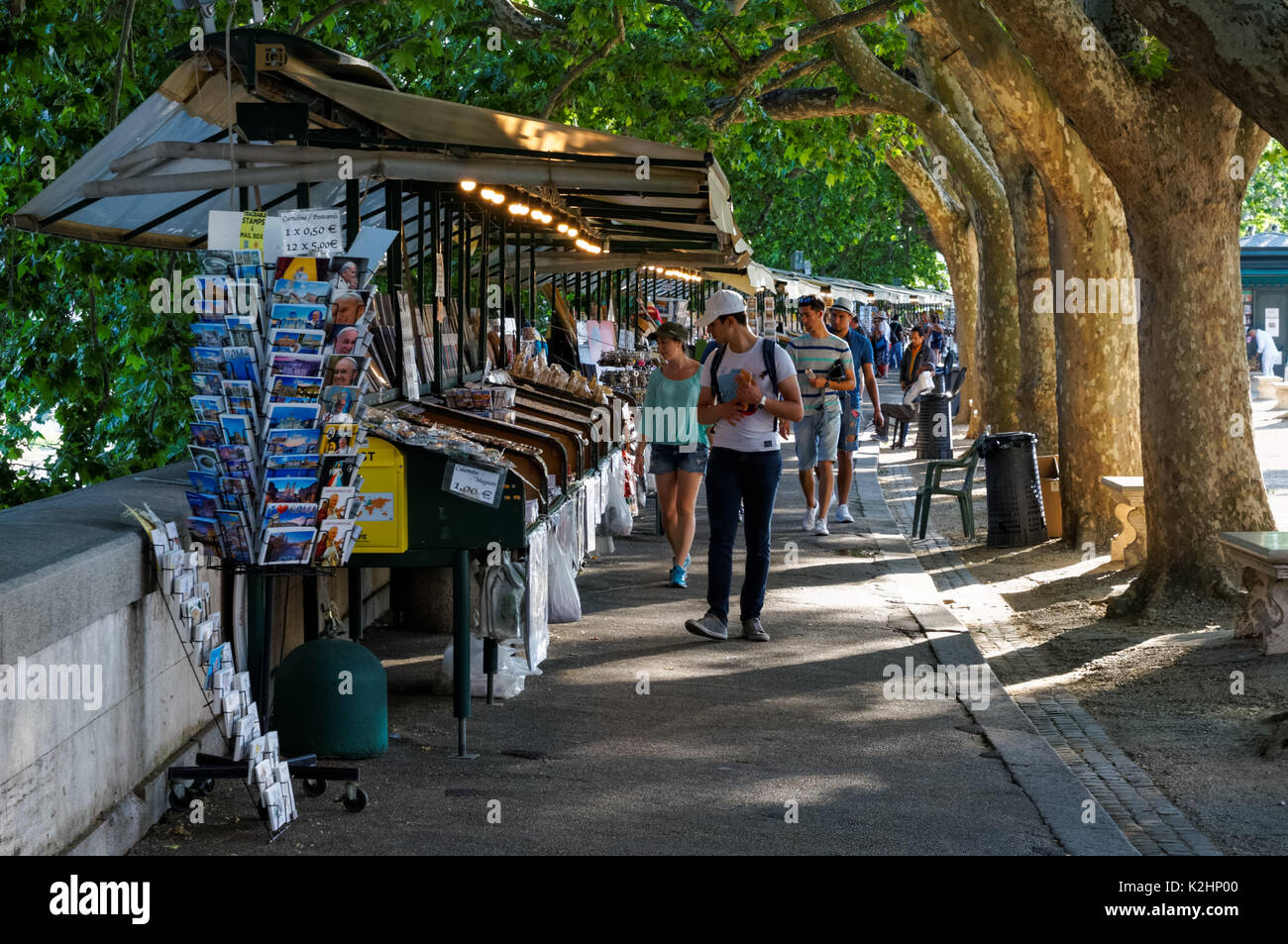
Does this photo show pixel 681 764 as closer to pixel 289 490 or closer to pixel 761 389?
pixel 289 490

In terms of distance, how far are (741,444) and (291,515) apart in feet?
13.5

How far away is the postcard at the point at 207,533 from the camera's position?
554cm

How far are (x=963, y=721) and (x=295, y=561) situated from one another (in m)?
3.40

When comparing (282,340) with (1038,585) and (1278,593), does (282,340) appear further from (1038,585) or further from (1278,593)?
(1038,585)

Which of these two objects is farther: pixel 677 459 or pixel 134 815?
pixel 677 459

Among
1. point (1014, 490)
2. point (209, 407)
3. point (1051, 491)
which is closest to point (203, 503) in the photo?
point (209, 407)

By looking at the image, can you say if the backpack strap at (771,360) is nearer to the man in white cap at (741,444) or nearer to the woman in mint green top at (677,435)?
the man in white cap at (741,444)

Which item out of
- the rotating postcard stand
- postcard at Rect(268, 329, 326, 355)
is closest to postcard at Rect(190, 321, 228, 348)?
the rotating postcard stand

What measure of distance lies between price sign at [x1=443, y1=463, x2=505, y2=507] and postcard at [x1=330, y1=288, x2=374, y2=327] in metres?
0.98

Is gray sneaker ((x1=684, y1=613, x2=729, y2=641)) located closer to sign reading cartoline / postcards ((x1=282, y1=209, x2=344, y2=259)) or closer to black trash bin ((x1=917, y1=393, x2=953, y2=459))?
sign reading cartoline / postcards ((x1=282, y1=209, x2=344, y2=259))

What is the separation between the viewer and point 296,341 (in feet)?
17.6

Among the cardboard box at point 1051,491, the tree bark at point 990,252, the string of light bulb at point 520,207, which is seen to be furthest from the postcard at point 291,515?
the tree bark at point 990,252

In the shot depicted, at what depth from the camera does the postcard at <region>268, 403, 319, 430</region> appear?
5.37 metres

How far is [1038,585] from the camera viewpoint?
468 inches
